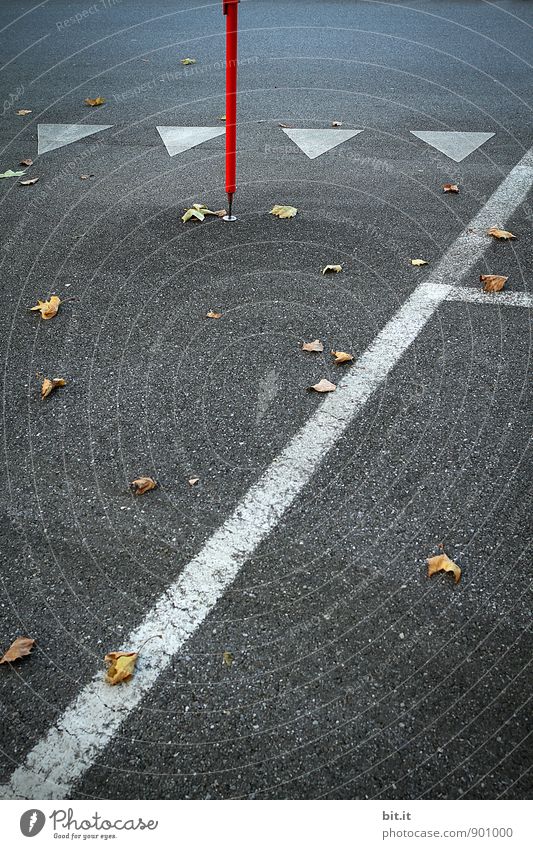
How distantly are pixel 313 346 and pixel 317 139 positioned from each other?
3332 millimetres

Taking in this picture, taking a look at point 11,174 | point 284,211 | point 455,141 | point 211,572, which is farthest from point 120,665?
point 455,141

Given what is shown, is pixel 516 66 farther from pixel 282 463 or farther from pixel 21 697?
pixel 21 697

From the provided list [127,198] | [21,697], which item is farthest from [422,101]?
[21,697]

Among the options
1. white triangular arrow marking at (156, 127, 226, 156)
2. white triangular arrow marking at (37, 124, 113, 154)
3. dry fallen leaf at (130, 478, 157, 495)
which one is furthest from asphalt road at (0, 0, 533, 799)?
white triangular arrow marking at (156, 127, 226, 156)

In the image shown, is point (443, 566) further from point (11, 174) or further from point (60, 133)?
point (60, 133)

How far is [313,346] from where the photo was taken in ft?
11.6

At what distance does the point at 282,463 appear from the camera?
286 cm

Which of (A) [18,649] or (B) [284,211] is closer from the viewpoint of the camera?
(A) [18,649]

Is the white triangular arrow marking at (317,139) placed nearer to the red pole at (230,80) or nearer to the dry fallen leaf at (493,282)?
the red pole at (230,80)

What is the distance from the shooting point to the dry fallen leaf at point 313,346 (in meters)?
3.53

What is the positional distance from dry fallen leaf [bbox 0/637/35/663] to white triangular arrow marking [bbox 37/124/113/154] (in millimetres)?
4983

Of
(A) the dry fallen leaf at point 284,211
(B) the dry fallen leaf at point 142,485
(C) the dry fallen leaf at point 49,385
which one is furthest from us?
(A) the dry fallen leaf at point 284,211

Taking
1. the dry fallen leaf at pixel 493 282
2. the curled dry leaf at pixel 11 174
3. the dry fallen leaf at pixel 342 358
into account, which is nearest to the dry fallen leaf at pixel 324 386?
the dry fallen leaf at pixel 342 358

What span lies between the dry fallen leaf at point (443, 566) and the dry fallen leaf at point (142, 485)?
3.37 ft
